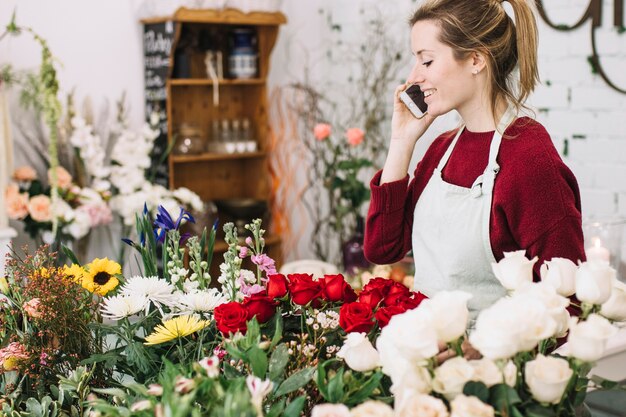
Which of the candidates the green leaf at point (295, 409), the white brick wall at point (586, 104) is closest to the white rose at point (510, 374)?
the green leaf at point (295, 409)

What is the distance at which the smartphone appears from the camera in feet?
6.43

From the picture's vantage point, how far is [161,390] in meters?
1.00

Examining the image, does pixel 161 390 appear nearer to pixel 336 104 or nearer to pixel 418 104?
pixel 418 104

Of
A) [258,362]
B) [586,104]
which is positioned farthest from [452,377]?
[586,104]

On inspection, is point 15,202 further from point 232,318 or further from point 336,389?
point 336,389

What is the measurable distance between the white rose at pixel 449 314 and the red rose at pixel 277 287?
14.9 inches

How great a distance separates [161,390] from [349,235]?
11.3 feet

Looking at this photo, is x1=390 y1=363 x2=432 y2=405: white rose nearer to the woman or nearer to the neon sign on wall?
the woman

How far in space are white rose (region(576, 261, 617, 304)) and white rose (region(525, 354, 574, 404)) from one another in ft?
0.34

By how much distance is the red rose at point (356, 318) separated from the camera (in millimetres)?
1190

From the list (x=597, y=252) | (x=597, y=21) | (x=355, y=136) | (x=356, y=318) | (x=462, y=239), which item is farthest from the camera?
(x=355, y=136)

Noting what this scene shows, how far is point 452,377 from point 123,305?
591 mm

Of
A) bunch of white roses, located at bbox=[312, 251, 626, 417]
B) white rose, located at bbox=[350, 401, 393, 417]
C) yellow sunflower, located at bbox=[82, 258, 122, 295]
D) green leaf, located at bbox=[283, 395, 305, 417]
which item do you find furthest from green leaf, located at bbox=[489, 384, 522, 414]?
yellow sunflower, located at bbox=[82, 258, 122, 295]

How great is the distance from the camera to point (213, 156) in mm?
4270
